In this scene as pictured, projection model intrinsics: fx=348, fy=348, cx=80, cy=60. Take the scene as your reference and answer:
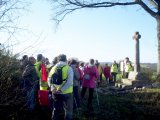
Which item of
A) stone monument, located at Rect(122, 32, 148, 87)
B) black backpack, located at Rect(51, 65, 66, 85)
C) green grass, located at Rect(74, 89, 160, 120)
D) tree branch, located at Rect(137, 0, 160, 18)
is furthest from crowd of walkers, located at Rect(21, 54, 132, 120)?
tree branch, located at Rect(137, 0, 160, 18)

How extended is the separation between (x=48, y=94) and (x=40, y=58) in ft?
5.08

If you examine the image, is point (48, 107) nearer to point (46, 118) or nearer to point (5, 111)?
point (46, 118)

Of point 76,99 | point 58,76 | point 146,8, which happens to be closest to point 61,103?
point 58,76

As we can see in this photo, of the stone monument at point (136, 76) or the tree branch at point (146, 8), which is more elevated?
the tree branch at point (146, 8)

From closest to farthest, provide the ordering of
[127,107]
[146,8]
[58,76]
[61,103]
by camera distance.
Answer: [58,76] < [61,103] < [127,107] < [146,8]

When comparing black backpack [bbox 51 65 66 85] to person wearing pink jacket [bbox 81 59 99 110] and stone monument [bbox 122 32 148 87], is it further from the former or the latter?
stone monument [bbox 122 32 148 87]

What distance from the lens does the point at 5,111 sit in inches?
366

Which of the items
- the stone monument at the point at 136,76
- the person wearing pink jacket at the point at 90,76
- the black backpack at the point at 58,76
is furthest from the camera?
the stone monument at the point at 136,76

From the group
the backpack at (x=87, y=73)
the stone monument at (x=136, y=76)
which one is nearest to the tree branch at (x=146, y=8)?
the stone monument at (x=136, y=76)

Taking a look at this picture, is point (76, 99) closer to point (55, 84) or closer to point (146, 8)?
point (55, 84)

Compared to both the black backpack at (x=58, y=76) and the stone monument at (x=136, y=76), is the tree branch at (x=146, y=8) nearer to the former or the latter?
the stone monument at (x=136, y=76)

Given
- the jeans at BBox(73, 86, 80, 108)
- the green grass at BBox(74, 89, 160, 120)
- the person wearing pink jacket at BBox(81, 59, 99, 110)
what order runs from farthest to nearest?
the person wearing pink jacket at BBox(81, 59, 99, 110), the jeans at BBox(73, 86, 80, 108), the green grass at BBox(74, 89, 160, 120)

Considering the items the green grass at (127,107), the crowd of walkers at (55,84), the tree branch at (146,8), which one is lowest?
the green grass at (127,107)

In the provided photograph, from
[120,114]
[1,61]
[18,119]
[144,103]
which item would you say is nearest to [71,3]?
[144,103]
